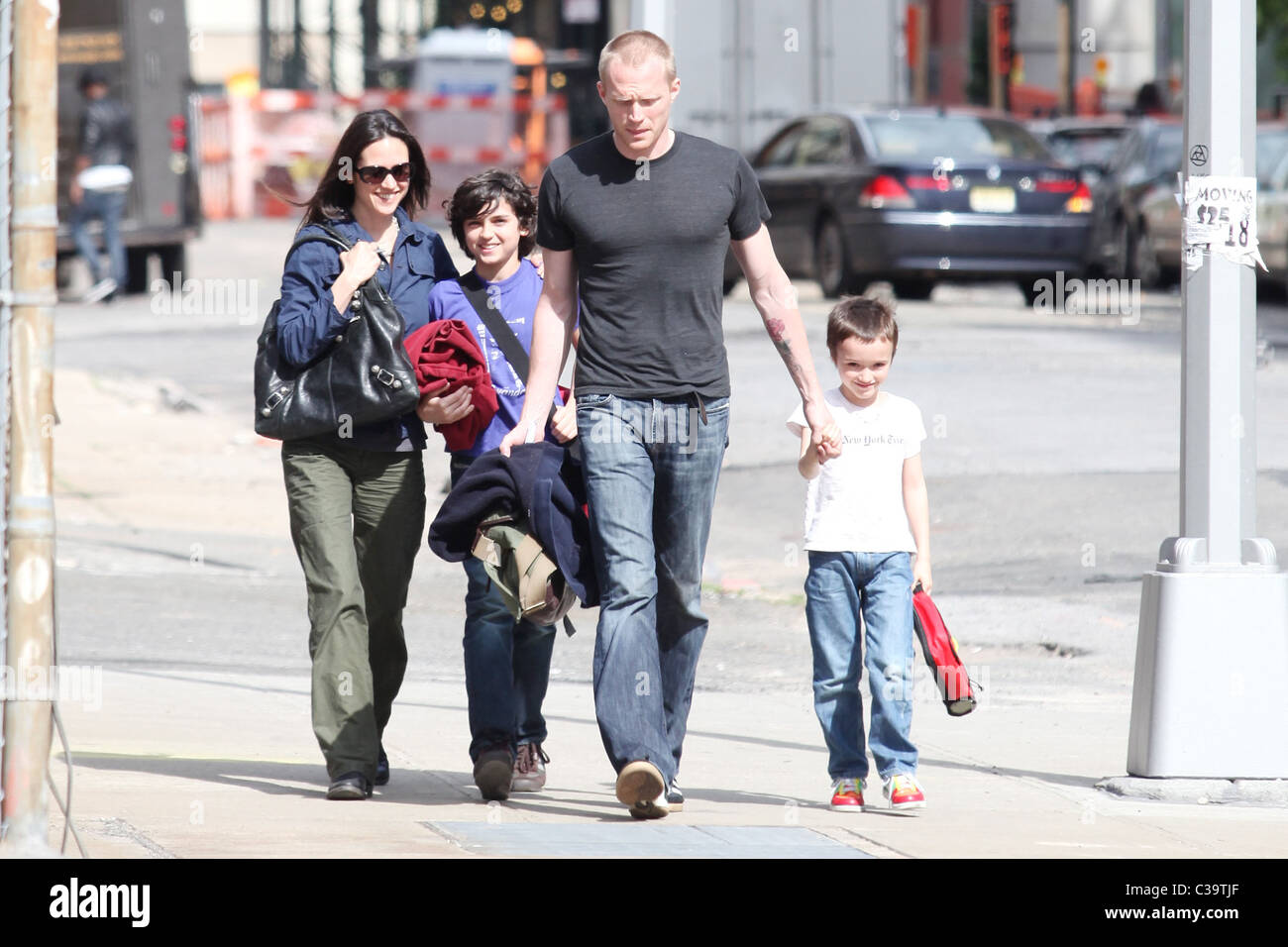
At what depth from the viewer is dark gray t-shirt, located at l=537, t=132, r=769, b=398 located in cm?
557

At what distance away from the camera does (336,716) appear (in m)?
5.98

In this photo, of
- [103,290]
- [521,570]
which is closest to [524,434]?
[521,570]

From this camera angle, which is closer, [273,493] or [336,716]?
[336,716]

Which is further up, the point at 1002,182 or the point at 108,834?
the point at 1002,182

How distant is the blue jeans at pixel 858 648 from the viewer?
5855 millimetres

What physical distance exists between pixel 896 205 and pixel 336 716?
43.4 feet

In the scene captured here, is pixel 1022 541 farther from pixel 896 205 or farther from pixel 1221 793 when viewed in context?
pixel 896 205

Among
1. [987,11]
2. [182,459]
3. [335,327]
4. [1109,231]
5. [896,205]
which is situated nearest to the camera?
[335,327]

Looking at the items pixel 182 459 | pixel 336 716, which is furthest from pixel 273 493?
pixel 336 716

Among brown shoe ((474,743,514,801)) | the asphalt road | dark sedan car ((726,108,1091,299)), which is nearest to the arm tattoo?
brown shoe ((474,743,514,801))

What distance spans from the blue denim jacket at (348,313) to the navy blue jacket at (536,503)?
29cm

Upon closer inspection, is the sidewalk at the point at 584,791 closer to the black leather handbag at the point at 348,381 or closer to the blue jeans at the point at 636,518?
the blue jeans at the point at 636,518

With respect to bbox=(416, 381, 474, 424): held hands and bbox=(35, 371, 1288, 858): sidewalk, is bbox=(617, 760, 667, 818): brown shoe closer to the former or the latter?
bbox=(35, 371, 1288, 858): sidewalk

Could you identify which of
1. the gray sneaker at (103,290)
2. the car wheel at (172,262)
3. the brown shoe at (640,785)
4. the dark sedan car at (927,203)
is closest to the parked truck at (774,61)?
the dark sedan car at (927,203)
